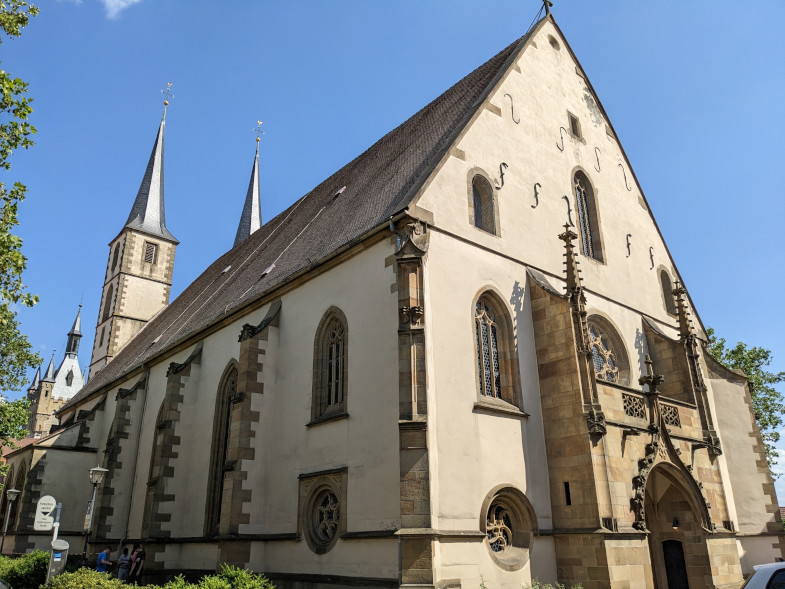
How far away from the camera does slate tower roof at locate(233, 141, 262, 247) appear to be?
145ft

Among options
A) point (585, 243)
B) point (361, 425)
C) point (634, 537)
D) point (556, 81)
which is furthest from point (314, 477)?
point (556, 81)

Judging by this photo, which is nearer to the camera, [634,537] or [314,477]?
[634,537]

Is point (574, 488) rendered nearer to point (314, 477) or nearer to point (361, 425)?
point (361, 425)

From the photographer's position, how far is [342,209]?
19.2m

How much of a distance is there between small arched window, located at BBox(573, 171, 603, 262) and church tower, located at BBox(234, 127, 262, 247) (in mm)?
28912

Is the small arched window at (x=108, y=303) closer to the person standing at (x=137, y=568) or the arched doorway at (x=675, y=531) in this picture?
the person standing at (x=137, y=568)

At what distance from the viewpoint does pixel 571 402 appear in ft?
44.5

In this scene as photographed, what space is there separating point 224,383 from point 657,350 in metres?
12.7

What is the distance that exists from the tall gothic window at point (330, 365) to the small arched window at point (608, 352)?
679 cm

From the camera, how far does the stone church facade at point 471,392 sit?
1227 centimetres

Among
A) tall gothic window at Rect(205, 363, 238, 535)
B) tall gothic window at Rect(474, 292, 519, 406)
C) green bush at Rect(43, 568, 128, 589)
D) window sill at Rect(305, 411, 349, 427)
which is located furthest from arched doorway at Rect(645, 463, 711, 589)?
green bush at Rect(43, 568, 128, 589)

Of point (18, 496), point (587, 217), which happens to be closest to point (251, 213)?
point (18, 496)

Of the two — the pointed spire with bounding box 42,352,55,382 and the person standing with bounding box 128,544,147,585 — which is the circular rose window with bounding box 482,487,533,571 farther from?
the pointed spire with bounding box 42,352,55,382

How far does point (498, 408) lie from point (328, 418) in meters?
3.79
